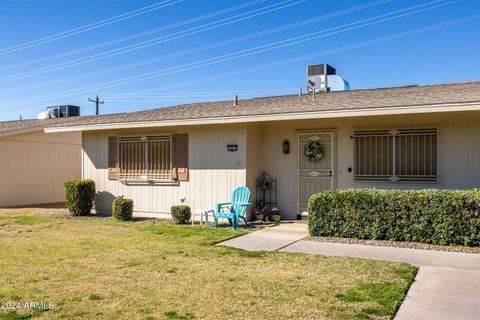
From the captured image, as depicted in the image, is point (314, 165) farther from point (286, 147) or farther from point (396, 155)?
point (396, 155)

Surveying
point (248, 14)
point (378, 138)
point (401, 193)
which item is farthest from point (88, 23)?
point (401, 193)

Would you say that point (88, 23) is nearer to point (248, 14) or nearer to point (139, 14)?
point (139, 14)

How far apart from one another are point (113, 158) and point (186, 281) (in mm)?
7575

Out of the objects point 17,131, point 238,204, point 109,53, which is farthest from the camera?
point 109,53

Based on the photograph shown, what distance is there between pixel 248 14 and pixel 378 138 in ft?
32.3

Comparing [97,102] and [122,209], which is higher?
[97,102]

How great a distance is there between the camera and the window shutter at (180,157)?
35.5 ft

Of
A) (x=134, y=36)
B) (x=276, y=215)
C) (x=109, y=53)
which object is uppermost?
(x=134, y=36)

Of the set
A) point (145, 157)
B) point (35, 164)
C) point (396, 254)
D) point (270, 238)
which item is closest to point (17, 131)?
point (35, 164)

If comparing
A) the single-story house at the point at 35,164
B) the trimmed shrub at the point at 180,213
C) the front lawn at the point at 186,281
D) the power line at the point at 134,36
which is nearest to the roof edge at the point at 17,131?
the single-story house at the point at 35,164

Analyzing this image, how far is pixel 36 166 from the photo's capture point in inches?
600

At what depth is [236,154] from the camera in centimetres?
1019

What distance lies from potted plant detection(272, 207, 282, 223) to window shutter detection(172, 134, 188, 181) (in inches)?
89.8

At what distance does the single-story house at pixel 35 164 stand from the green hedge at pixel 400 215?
9.25 meters
